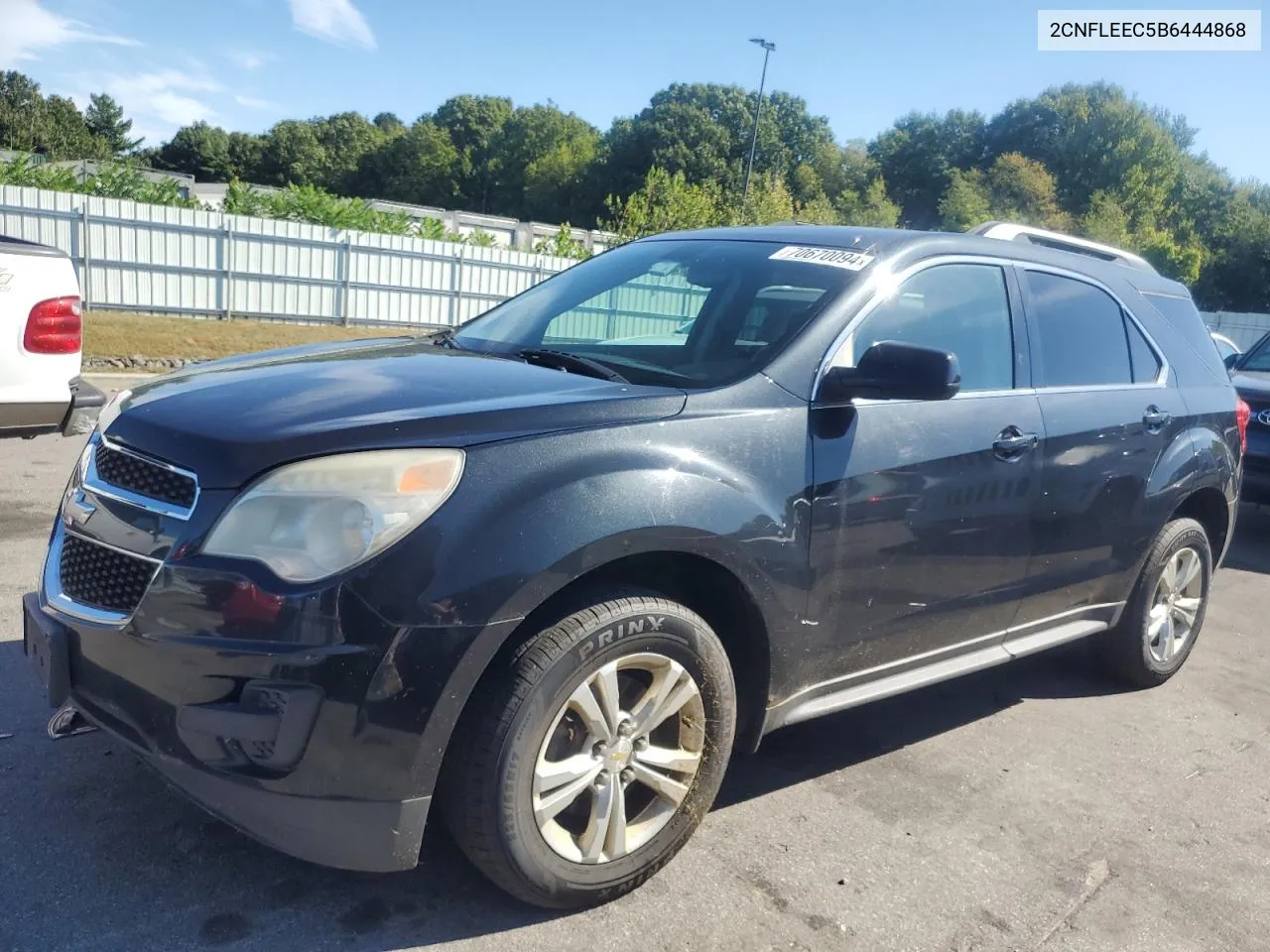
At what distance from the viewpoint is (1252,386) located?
8.49 m

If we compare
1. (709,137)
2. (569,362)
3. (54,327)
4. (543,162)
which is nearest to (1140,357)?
(569,362)

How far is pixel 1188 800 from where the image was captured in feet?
12.3

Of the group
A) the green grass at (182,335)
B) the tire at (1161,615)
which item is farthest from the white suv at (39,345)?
the green grass at (182,335)

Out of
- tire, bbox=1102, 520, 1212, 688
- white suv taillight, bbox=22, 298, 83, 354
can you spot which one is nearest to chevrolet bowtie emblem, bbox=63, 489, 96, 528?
white suv taillight, bbox=22, 298, 83, 354

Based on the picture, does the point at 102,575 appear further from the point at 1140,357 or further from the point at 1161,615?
the point at 1161,615

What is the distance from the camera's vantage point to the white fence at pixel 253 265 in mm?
19109

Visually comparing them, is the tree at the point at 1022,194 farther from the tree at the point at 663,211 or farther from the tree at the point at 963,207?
the tree at the point at 663,211

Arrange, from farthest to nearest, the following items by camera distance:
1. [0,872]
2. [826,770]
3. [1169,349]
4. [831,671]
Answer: [1169,349]
[826,770]
[831,671]
[0,872]

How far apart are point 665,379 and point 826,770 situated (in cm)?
150

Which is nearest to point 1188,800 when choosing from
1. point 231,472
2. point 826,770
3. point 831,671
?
point 826,770

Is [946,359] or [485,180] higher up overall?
[485,180]

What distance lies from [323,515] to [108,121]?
345 feet

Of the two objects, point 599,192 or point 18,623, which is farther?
point 599,192

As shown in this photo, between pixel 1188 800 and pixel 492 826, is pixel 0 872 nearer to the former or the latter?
pixel 492 826
